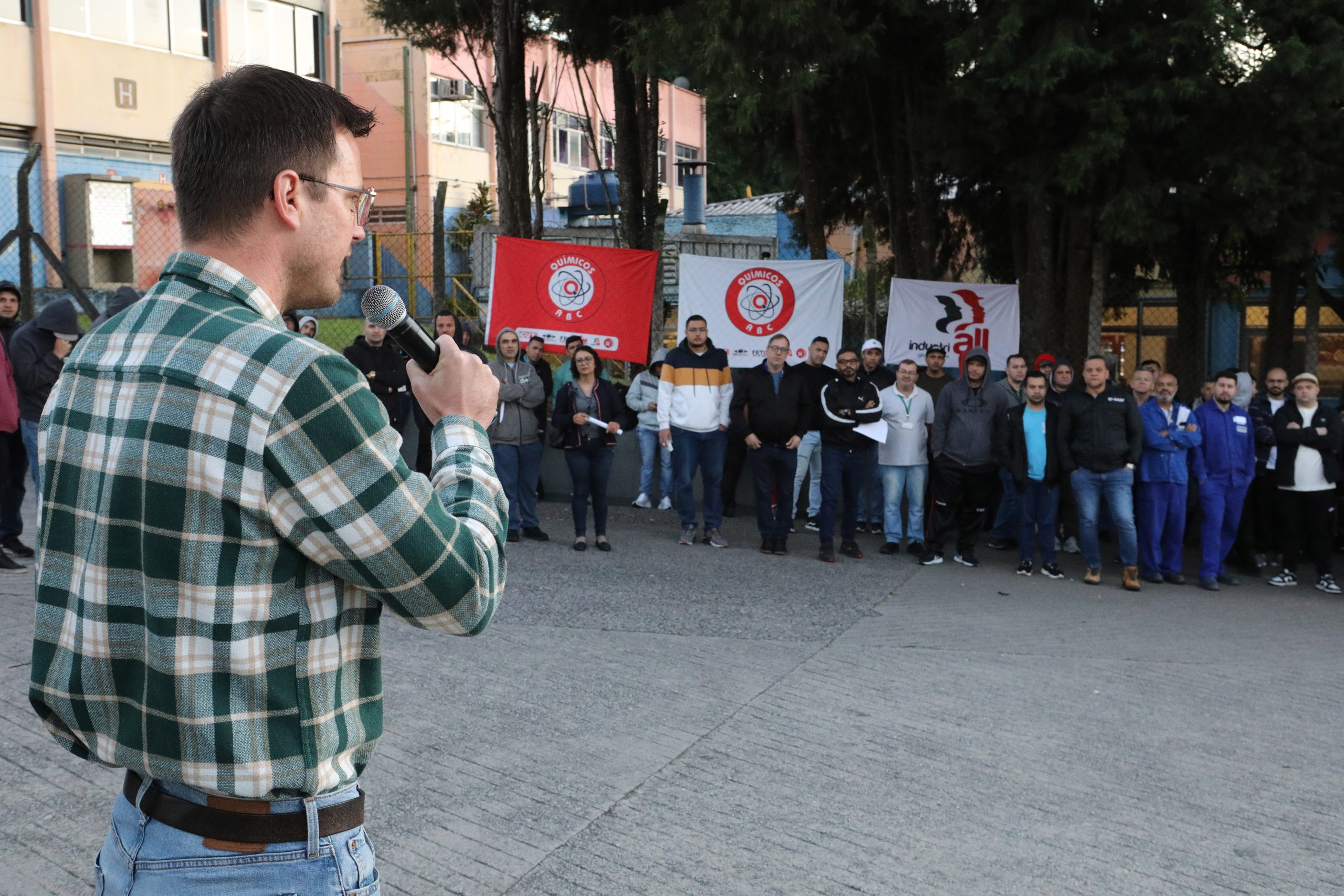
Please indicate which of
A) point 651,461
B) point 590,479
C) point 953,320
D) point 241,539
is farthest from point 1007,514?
point 241,539

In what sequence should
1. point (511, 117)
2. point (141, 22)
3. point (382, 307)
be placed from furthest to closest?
point (141, 22) < point (511, 117) < point (382, 307)

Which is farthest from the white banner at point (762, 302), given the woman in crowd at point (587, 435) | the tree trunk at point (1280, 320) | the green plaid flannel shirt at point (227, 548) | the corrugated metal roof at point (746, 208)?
the corrugated metal roof at point (746, 208)

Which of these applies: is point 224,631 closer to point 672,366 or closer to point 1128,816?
point 1128,816

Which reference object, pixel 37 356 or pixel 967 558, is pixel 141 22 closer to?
pixel 37 356

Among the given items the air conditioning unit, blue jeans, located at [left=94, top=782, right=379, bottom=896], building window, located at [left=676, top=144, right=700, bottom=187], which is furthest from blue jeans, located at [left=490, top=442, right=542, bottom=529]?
building window, located at [left=676, top=144, right=700, bottom=187]

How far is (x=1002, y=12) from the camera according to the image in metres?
10.5

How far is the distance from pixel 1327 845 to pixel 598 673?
349cm

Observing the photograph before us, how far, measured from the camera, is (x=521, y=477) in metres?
11.6

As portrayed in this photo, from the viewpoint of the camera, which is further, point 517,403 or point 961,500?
point 517,403

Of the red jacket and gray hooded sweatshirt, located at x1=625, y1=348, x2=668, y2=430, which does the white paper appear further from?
the red jacket

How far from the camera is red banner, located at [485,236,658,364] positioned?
13.0 meters

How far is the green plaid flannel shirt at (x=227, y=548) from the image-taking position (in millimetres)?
1579

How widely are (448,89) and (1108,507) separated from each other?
91.0 feet

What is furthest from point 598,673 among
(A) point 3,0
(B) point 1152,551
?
(A) point 3,0
